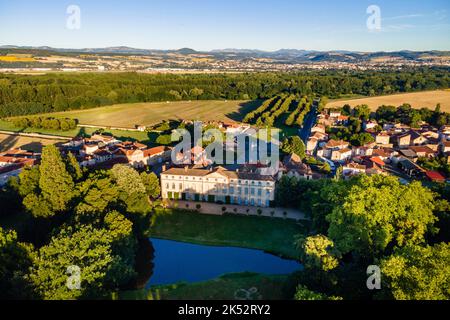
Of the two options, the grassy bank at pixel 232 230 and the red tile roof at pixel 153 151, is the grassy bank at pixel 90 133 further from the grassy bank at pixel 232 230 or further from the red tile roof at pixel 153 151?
the grassy bank at pixel 232 230

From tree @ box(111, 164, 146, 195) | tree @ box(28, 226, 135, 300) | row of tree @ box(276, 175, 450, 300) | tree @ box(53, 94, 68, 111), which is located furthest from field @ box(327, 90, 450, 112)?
tree @ box(28, 226, 135, 300)

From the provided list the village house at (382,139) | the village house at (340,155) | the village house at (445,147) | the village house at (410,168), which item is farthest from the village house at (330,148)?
the village house at (445,147)

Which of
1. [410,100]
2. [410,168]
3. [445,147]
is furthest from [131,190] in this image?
[410,100]

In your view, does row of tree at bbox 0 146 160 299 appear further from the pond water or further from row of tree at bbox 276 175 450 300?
row of tree at bbox 276 175 450 300

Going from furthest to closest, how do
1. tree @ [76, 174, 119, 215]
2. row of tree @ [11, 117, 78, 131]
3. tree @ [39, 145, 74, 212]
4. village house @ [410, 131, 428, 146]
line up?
row of tree @ [11, 117, 78, 131]
village house @ [410, 131, 428, 146]
tree @ [39, 145, 74, 212]
tree @ [76, 174, 119, 215]

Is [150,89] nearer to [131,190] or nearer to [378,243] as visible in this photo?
[131,190]

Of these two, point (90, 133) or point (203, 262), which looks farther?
point (90, 133)
